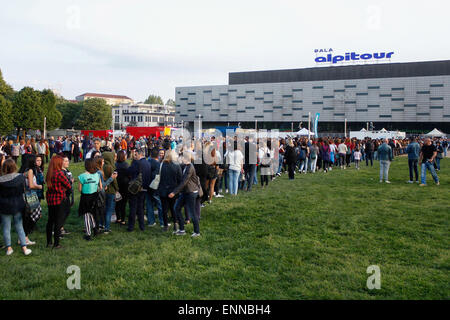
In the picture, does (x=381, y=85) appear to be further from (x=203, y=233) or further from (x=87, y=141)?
(x=203, y=233)

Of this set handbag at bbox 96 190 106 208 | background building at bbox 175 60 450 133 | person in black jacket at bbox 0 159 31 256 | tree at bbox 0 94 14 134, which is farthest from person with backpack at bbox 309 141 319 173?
background building at bbox 175 60 450 133

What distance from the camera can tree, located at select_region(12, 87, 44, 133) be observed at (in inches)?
2400

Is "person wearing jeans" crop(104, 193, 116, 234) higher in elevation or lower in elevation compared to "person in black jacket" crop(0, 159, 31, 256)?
lower

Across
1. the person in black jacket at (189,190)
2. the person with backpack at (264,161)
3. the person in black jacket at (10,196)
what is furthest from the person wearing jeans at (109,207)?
the person with backpack at (264,161)

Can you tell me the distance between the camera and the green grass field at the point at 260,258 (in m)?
4.96

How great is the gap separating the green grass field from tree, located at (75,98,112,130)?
8731 centimetres

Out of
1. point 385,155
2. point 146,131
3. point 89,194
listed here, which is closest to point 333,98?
point 146,131

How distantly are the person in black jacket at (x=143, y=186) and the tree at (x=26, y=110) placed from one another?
62.5 metres

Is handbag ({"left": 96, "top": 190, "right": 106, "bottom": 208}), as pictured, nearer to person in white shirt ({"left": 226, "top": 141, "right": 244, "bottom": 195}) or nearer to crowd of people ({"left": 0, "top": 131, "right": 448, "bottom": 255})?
crowd of people ({"left": 0, "top": 131, "right": 448, "bottom": 255})

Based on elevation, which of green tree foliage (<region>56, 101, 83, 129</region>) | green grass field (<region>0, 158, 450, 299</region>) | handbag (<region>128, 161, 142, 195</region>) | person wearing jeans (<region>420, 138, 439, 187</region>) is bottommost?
green grass field (<region>0, 158, 450, 299</region>)

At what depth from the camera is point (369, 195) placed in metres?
12.1

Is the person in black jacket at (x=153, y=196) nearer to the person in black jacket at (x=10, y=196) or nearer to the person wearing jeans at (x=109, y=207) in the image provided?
the person wearing jeans at (x=109, y=207)
